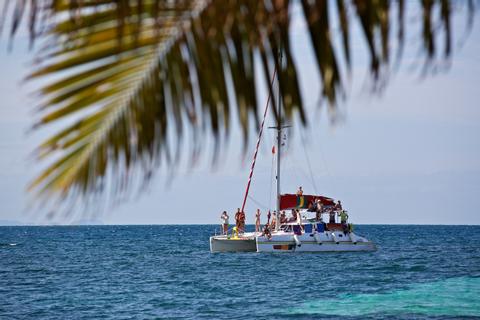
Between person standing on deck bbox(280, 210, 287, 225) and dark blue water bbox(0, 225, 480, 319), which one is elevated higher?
person standing on deck bbox(280, 210, 287, 225)

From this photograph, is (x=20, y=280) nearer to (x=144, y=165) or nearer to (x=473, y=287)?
(x=473, y=287)

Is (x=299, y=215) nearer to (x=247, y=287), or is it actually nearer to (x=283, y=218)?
(x=283, y=218)

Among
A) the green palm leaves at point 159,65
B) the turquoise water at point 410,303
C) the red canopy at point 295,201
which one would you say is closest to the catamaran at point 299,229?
the red canopy at point 295,201

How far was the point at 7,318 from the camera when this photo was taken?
32.8m

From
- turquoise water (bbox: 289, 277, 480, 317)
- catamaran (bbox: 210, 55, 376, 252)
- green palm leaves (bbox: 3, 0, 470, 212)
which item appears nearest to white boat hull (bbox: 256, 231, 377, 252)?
Result: catamaran (bbox: 210, 55, 376, 252)

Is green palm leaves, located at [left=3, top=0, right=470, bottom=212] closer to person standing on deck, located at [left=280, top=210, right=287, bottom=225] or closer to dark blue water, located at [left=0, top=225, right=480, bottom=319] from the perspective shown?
dark blue water, located at [left=0, top=225, right=480, bottom=319]

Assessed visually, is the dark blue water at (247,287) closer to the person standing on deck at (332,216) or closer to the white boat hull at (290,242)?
the white boat hull at (290,242)

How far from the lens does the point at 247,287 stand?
43.1m

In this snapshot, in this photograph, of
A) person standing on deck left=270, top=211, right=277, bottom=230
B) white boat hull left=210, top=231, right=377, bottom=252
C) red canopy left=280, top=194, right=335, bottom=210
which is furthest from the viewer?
person standing on deck left=270, top=211, right=277, bottom=230

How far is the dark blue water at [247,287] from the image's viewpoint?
3369 cm

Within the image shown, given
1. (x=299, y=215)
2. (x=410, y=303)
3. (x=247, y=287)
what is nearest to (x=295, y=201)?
(x=299, y=215)

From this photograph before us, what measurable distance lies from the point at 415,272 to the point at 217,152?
52.0 metres

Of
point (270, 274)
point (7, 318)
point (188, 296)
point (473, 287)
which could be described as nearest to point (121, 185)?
point (7, 318)

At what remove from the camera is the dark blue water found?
33.7m
